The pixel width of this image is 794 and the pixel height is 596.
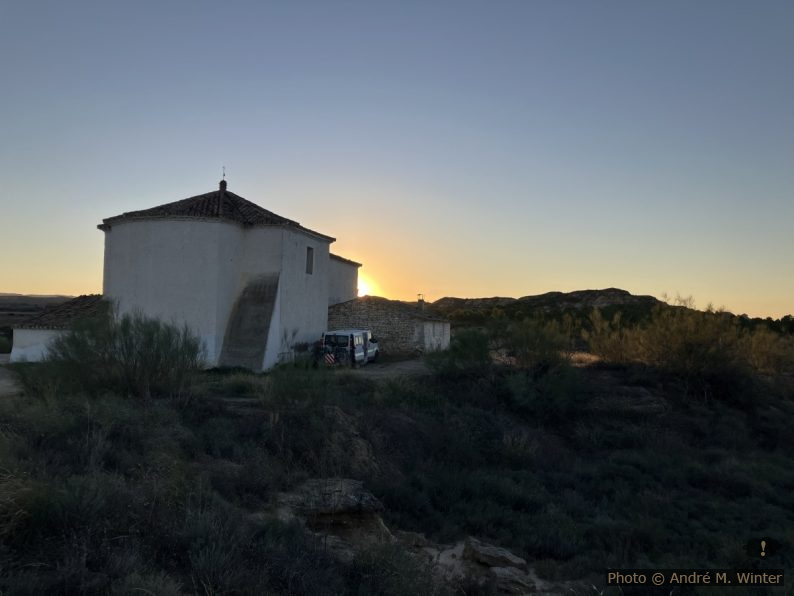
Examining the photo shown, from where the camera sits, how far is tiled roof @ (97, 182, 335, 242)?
71.9 ft

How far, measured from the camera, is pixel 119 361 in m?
12.2

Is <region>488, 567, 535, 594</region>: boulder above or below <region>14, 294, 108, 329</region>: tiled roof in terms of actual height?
below

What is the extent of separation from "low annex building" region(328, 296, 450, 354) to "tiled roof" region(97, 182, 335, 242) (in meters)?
5.03

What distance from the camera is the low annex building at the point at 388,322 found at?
28078 millimetres

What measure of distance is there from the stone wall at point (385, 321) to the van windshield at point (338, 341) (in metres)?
5.19

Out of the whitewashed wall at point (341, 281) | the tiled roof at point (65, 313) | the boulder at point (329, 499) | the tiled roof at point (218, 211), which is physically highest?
the tiled roof at point (218, 211)

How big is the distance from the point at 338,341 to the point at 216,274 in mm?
5130

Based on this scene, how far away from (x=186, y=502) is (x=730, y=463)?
1287 centimetres

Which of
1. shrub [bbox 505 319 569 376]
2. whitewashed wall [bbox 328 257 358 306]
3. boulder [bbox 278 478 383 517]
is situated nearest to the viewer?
boulder [bbox 278 478 383 517]

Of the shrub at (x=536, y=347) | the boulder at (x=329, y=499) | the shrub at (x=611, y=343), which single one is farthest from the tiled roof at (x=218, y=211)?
the boulder at (x=329, y=499)

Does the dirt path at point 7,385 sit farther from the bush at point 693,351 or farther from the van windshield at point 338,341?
the bush at point 693,351

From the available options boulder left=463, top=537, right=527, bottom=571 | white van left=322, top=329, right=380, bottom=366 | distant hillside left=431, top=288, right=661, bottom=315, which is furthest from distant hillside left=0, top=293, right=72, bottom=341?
distant hillside left=431, top=288, right=661, bottom=315

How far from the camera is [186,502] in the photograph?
6.64m

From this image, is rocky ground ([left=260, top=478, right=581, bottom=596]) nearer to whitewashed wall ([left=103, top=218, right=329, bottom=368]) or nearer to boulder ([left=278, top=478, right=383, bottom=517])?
boulder ([left=278, top=478, right=383, bottom=517])
